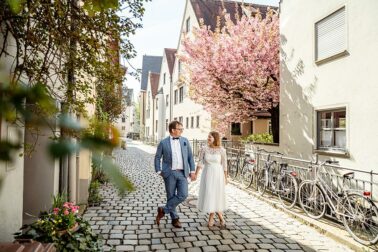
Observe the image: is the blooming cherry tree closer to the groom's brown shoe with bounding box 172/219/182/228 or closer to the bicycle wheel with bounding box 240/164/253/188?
the bicycle wheel with bounding box 240/164/253/188

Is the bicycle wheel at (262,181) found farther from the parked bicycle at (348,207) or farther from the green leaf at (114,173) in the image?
the green leaf at (114,173)

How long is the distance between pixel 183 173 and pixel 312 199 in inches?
119

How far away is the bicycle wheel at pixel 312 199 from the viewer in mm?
6918

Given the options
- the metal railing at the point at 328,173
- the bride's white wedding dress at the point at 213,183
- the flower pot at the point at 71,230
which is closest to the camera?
the flower pot at the point at 71,230

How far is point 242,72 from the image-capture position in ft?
46.7

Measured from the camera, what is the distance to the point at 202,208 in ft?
21.0

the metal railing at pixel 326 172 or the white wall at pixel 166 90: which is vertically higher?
the white wall at pixel 166 90

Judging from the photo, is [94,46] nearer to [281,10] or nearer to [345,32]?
[345,32]

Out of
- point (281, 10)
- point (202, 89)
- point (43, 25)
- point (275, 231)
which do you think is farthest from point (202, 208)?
point (202, 89)

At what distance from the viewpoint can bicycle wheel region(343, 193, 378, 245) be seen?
217 inches

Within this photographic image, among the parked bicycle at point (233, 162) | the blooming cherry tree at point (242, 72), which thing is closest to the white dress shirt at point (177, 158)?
the parked bicycle at point (233, 162)

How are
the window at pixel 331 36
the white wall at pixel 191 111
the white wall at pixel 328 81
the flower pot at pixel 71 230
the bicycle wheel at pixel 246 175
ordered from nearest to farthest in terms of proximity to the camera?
the flower pot at pixel 71 230
the white wall at pixel 328 81
the window at pixel 331 36
the bicycle wheel at pixel 246 175
the white wall at pixel 191 111

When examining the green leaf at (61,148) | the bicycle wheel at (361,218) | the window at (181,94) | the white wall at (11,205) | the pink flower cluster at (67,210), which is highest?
the window at (181,94)

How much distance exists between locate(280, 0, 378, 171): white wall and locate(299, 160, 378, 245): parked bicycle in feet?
4.65
